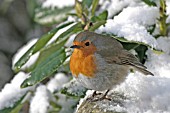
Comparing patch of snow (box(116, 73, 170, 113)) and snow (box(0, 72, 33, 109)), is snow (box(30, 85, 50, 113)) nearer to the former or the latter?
snow (box(0, 72, 33, 109))

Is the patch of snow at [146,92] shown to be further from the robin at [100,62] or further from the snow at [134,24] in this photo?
the snow at [134,24]

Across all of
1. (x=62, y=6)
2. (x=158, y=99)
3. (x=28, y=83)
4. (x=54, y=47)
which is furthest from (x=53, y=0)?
(x=158, y=99)

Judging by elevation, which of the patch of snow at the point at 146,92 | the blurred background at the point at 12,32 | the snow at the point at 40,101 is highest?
the patch of snow at the point at 146,92

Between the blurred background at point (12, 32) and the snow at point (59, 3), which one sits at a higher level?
the snow at point (59, 3)

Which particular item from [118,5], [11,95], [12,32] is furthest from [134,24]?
[12,32]

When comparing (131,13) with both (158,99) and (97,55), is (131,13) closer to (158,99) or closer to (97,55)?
(97,55)

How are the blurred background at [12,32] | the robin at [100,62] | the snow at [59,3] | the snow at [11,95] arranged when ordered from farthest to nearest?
the blurred background at [12,32] < the snow at [59,3] < the snow at [11,95] < the robin at [100,62]

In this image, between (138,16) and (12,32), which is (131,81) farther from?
(12,32)

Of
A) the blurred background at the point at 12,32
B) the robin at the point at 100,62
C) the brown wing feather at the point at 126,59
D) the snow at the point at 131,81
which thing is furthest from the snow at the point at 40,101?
the blurred background at the point at 12,32

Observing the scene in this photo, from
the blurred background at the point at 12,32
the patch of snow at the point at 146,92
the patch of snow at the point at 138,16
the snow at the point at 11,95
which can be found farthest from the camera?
the blurred background at the point at 12,32
